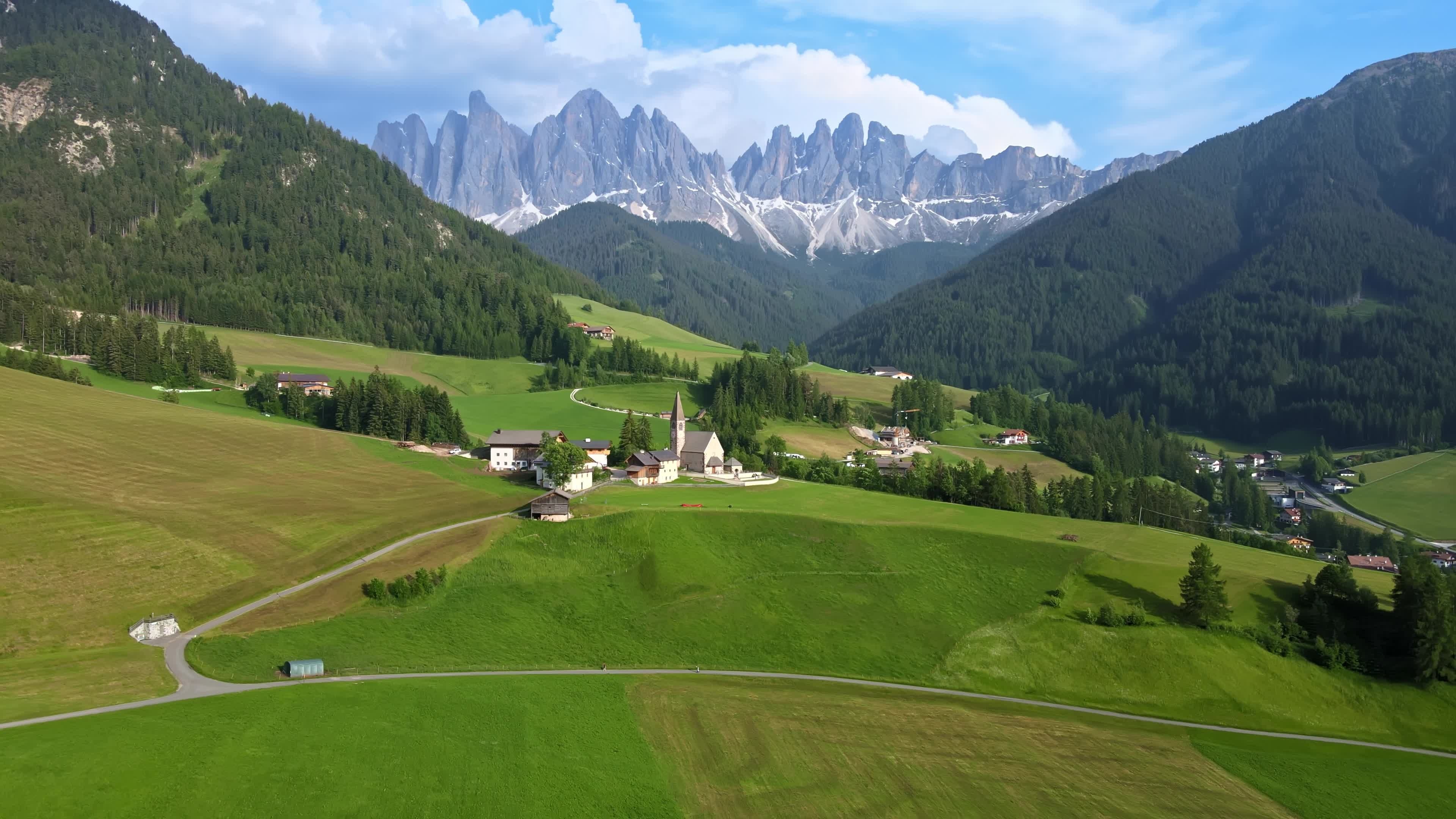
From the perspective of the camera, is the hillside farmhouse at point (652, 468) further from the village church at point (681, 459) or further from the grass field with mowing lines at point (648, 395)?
the grass field with mowing lines at point (648, 395)

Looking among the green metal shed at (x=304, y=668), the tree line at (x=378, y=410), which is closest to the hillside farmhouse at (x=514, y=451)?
the tree line at (x=378, y=410)

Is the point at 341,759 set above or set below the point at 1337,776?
above

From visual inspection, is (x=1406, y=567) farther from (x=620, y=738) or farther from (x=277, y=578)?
(x=277, y=578)

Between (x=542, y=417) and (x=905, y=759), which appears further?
(x=542, y=417)

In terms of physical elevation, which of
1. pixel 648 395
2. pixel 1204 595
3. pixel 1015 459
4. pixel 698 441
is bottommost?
pixel 1204 595

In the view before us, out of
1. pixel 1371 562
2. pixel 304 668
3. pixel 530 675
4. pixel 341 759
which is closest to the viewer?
pixel 341 759

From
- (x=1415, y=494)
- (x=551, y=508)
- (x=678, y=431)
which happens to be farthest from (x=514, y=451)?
(x=1415, y=494)

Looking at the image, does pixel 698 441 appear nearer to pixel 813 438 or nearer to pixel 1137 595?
pixel 813 438
